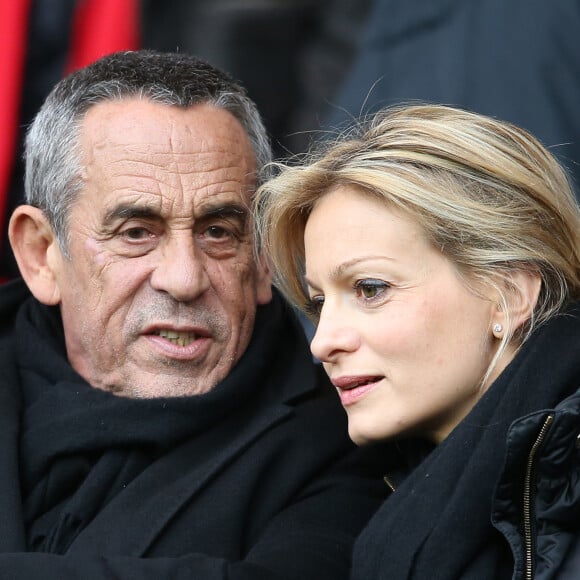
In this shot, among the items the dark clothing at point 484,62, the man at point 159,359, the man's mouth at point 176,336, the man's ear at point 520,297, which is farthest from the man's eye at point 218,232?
the man's ear at point 520,297

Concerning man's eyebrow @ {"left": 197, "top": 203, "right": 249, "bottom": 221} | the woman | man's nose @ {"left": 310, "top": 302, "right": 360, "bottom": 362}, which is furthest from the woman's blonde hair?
man's eyebrow @ {"left": 197, "top": 203, "right": 249, "bottom": 221}

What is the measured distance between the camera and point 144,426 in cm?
334

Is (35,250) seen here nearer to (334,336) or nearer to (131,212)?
(131,212)

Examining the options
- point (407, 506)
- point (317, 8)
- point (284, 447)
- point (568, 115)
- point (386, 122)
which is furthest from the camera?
point (317, 8)

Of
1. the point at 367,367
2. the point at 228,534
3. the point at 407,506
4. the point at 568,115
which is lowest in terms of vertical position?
the point at 228,534

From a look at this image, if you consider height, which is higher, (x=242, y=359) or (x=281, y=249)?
(x=281, y=249)

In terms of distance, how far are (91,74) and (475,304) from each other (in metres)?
1.24

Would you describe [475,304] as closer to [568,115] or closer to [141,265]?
[141,265]

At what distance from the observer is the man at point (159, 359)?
10.7 ft

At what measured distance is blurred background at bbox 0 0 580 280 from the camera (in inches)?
162

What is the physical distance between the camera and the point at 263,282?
365cm

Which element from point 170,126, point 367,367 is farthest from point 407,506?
point 170,126

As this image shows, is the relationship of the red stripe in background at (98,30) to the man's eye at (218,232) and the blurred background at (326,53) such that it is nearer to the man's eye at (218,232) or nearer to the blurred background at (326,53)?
the blurred background at (326,53)

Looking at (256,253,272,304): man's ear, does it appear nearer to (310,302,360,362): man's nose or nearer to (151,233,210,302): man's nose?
(151,233,210,302): man's nose
